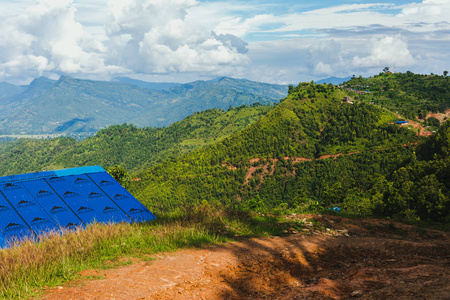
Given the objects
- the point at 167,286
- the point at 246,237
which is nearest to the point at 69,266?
the point at 167,286

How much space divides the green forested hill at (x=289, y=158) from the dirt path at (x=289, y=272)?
6278 centimetres

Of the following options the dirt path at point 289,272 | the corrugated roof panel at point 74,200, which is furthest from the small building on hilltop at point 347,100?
the corrugated roof panel at point 74,200

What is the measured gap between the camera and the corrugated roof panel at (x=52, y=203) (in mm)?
10820

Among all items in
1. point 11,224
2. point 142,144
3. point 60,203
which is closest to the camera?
point 11,224

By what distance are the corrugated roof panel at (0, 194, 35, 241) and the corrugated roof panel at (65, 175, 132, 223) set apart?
2597 mm

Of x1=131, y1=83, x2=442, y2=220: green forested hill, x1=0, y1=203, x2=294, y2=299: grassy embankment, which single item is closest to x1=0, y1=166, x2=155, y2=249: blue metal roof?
x1=0, y1=203, x2=294, y2=299: grassy embankment

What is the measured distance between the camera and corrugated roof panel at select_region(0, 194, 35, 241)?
31.5ft

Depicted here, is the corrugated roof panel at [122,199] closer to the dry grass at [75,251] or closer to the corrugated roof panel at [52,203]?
the corrugated roof panel at [52,203]

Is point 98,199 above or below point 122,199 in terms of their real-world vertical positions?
above

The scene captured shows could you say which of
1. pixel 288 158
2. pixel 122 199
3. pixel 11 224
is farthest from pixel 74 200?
pixel 288 158

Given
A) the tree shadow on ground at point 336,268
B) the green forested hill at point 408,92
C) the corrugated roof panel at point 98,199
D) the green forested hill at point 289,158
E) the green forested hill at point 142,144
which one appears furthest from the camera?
the green forested hill at point 142,144

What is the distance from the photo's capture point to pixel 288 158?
9325 centimetres

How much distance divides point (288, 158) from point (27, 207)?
86.9 m

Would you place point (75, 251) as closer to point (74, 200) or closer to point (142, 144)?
point (74, 200)
